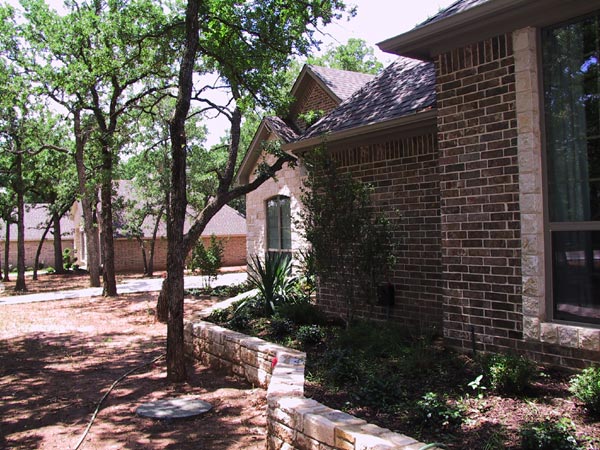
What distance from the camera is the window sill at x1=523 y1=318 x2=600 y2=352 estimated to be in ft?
14.7

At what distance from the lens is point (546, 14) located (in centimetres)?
491

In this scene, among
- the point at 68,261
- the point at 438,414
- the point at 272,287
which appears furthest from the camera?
the point at 68,261

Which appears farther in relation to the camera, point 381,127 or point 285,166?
point 285,166

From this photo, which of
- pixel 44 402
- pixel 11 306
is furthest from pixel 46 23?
pixel 44 402

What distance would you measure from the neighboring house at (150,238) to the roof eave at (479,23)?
24.0 meters

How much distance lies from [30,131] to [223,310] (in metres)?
14.9

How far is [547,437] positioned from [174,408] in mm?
4041

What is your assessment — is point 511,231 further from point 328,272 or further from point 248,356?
point 248,356

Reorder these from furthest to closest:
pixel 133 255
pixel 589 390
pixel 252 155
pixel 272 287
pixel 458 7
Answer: pixel 133 255 < pixel 252 155 < pixel 272 287 < pixel 458 7 < pixel 589 390

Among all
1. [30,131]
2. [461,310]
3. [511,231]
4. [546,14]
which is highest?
[30,131]

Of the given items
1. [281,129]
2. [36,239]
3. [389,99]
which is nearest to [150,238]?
[36,239]

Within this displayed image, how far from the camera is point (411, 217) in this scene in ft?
25.4

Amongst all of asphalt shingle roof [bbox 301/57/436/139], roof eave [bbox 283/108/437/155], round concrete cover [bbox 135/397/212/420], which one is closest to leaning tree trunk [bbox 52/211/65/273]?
asphalt shingle roof [bbox 301/57/436/139]

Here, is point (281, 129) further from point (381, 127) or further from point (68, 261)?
point (68, 261)
